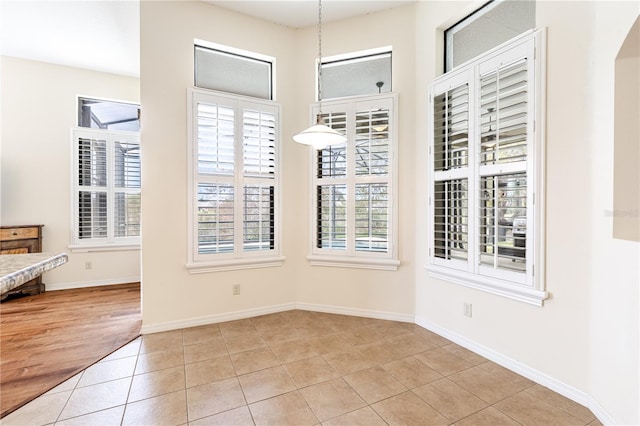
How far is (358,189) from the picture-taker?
3.46 metres

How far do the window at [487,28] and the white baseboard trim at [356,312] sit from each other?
268cm

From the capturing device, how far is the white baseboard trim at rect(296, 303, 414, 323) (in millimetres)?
3355

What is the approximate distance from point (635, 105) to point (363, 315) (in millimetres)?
2840

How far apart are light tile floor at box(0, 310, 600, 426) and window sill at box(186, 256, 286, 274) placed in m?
0.68

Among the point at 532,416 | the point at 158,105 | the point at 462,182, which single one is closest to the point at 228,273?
the point at 158,105

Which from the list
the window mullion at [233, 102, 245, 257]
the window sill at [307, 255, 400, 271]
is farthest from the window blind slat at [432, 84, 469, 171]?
the window mullion at [233, 102, 245, 257]

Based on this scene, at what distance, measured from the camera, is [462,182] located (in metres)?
2.78

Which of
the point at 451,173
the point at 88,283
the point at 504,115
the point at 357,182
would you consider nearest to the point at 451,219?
the point at 451,173

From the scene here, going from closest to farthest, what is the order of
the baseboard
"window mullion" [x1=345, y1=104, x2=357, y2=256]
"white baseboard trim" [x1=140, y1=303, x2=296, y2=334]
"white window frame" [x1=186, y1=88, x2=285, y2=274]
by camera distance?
the baseboard < "white baseboard trim" [x1=140, y1=303, x2=296, y2=334] < "white window frame" [x1=186, y1=88, x2=285, y2=274] < "window mullion" [x1=345, y1=104, x2=357, y2=256]

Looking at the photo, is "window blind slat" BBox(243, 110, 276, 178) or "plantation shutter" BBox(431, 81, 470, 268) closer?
"plantation shutter" BBox(431, 81, 470, 268)

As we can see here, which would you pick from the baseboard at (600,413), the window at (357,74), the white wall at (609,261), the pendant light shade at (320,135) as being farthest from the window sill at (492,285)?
the window at (357,74)

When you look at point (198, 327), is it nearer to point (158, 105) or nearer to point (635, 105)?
point (158, 105)

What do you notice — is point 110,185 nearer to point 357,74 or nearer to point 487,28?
point 357,74

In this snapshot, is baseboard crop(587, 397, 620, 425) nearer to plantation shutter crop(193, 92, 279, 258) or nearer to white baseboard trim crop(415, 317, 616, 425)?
white baseboard trim crop(415, 317, 616, 425)
